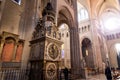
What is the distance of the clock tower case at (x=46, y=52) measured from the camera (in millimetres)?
4681

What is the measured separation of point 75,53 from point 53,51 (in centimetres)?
561

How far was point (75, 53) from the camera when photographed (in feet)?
34.3

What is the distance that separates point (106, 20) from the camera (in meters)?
26.4

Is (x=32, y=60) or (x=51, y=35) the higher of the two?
(x=51, y=35)

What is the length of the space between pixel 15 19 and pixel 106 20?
24.3 metres

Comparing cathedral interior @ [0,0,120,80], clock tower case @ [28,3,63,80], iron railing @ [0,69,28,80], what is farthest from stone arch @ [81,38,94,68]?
iron railing @ [0,69,28,80]

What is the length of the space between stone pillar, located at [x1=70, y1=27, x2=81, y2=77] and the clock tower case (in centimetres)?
500

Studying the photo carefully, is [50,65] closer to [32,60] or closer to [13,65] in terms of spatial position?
[32,60]

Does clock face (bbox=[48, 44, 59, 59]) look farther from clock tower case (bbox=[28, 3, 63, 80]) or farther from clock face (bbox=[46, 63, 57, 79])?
clock face (bbox=[46, 63, 57, 79])

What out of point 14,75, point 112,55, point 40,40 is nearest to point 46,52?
point 40,40

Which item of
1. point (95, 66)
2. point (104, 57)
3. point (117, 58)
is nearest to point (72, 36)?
point (95, 66)

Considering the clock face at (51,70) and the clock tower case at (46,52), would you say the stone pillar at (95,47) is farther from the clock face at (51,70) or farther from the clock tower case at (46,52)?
the clock face at (51,70)

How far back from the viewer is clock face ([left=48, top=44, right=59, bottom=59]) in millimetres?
5059

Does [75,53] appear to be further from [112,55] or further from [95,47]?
[112,55]
